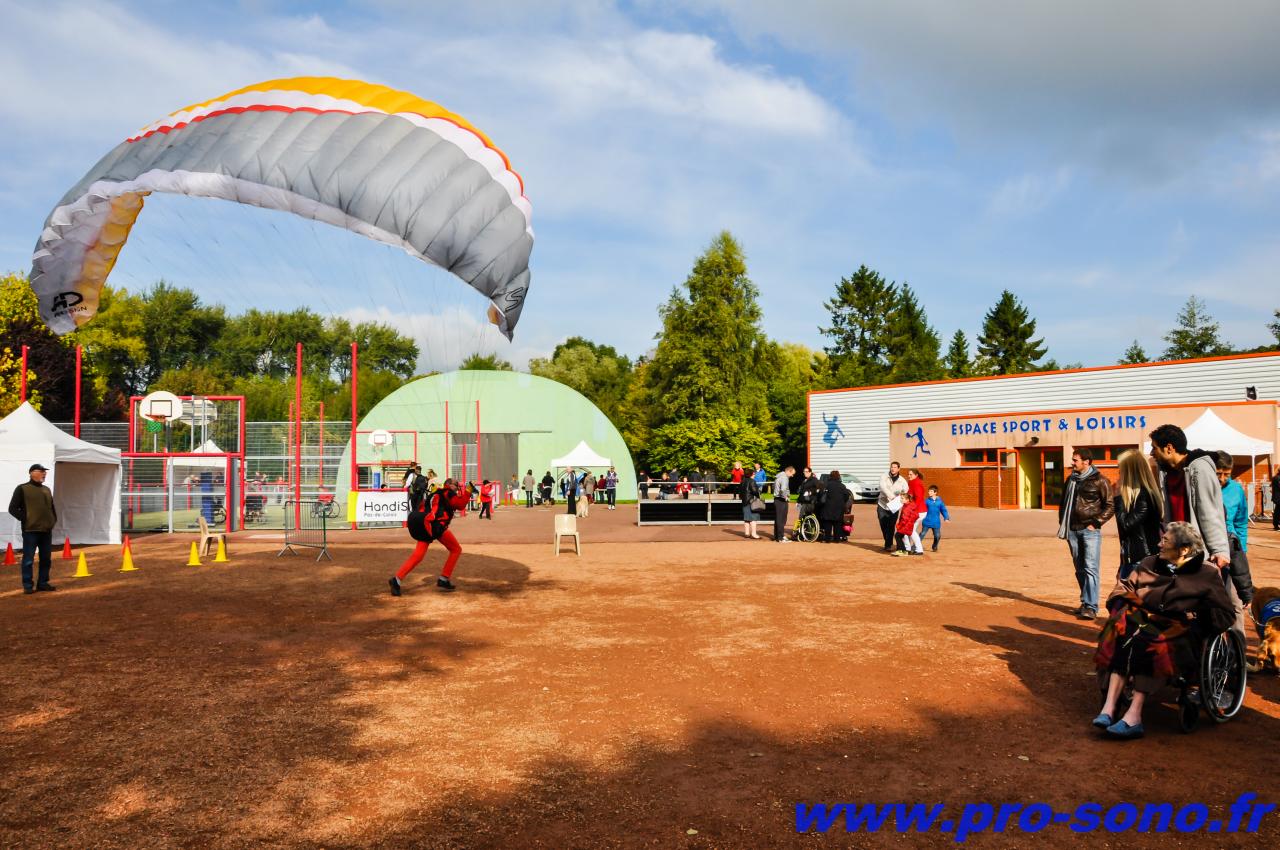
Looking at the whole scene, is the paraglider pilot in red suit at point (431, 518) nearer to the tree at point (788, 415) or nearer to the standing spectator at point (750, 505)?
the standing spectator at point (750, 505)

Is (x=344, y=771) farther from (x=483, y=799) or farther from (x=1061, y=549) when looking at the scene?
(x=1061, y=549)

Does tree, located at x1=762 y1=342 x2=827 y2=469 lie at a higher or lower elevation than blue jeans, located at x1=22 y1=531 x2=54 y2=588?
higher

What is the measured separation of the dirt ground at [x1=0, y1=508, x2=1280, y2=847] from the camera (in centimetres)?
418

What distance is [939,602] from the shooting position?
10344 mm

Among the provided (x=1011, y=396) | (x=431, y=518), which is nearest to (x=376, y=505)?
(x=431, y=518)

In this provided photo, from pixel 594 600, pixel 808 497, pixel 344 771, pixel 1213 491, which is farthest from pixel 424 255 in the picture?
pixel 808 497

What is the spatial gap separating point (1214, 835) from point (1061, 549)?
14265mm

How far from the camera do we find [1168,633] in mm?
5180

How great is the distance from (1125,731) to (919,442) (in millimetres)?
33032

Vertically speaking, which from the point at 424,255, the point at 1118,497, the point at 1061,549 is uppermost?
the point at 424,255

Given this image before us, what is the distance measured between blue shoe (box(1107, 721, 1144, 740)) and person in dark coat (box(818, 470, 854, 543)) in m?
13.3

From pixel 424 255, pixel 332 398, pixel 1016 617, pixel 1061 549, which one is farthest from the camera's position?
pixel 332 398

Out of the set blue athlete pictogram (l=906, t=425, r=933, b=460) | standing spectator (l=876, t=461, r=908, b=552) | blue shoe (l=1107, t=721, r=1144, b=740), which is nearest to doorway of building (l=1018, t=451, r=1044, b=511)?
blue athlete pictogram (l=906, t=425, r=933, b=460)

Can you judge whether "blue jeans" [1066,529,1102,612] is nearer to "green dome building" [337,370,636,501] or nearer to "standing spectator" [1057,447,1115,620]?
"standing spectator" [1057,447,1115,620]
